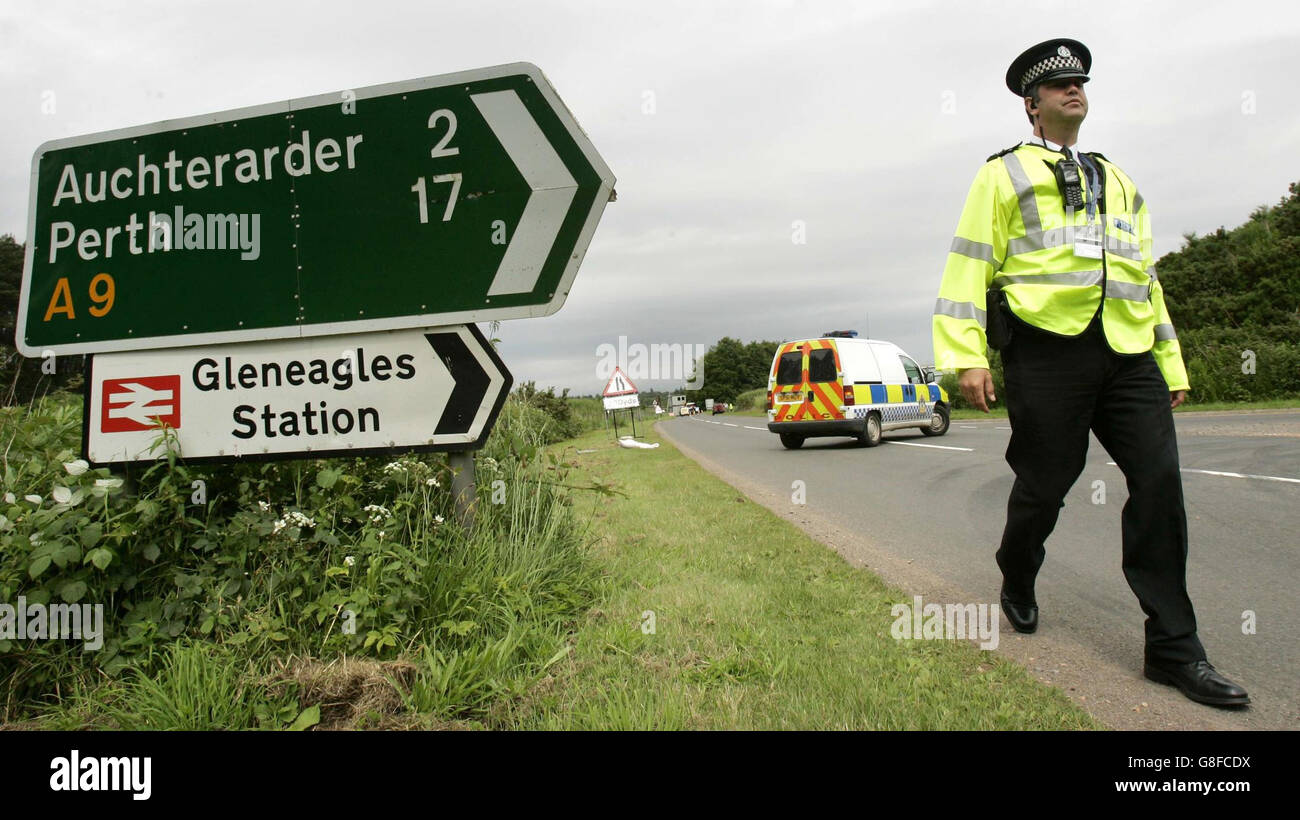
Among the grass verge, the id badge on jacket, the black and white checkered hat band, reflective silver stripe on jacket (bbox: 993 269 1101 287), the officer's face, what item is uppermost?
the black and white checkered hat band

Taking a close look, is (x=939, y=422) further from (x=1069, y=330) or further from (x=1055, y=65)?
(x=1069, y=330)

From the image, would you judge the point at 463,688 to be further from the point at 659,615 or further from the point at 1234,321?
the point at 1234,321

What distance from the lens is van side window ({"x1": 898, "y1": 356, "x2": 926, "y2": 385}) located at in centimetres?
1614

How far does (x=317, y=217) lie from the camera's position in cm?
305

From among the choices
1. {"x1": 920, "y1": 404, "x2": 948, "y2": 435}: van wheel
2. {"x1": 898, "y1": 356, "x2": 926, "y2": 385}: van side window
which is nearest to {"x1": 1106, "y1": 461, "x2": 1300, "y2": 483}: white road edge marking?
{"x1": 898, "y1": 356, "x2": 926, "y2": 385}: van side window

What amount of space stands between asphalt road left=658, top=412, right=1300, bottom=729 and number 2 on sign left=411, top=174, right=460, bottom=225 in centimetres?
272

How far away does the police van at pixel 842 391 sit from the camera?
559 inches

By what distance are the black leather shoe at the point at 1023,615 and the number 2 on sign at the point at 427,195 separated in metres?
2.74

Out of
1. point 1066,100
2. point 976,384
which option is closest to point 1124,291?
point 976,384

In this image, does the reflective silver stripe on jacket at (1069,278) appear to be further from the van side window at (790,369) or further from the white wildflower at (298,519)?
the van side window at (790,369)

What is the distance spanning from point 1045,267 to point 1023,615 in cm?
137

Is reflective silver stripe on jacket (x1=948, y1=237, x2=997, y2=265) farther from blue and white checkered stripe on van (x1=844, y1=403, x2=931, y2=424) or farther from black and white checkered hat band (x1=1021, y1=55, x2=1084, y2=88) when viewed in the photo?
blue and white checkered stripe on van (x1=844, y1=403, x2=931, y2=424)
